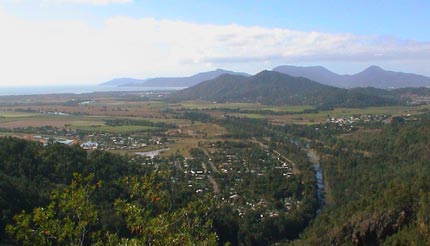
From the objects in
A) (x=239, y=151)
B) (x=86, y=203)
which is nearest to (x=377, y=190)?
(x=239, y=151)

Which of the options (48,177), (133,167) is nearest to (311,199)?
(133,167)

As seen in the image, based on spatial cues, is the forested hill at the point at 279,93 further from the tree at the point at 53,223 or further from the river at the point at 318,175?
the tree at the point at 53,223

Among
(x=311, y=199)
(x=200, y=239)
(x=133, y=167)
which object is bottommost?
(x=311, y=199)

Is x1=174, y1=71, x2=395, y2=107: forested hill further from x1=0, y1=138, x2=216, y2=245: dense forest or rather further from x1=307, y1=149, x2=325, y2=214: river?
x1=0, y1=138, x2=216, y2=245: dense forest

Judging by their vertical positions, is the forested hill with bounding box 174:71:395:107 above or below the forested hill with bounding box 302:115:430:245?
above

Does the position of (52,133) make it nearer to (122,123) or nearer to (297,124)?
(122,123)

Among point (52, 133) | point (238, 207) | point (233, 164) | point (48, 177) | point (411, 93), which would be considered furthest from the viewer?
point (411, 93)

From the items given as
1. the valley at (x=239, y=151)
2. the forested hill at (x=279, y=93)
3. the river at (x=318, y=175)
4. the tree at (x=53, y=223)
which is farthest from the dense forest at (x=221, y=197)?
the forested hill at (x=279, y=93)

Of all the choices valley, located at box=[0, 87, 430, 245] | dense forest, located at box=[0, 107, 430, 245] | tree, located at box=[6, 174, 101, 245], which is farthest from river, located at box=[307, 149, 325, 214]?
tree, located at box=[6, 174, 101, 245]
